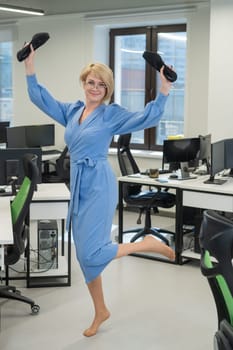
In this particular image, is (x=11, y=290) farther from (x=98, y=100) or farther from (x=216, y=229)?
(x=216, y=229)

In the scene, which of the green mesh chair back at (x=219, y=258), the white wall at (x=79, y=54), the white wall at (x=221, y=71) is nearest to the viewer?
the green mesh chair back at (x=219, y=258)

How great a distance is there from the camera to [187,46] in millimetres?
7004

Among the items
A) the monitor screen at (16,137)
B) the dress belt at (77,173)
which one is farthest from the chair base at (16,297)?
the monitor screen at (16,137)

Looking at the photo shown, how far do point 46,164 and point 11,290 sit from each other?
3.70m

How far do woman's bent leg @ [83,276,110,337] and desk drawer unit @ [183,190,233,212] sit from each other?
5.50ft

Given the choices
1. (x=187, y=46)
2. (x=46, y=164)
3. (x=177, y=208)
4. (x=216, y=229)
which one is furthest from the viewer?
(x=46, y=164)

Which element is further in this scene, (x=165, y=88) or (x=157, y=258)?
(x=157, y=258)

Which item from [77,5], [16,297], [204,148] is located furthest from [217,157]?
[77,5]

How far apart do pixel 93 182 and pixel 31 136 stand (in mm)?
4591

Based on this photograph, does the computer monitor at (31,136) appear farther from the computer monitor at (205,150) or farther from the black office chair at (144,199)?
the computer monitor at (205,150)

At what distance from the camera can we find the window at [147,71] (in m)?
7.54

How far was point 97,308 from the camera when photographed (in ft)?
12.1

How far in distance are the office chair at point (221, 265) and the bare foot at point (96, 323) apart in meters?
1.72

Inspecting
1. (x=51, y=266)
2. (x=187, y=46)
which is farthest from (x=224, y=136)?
(x=51, y=266)
